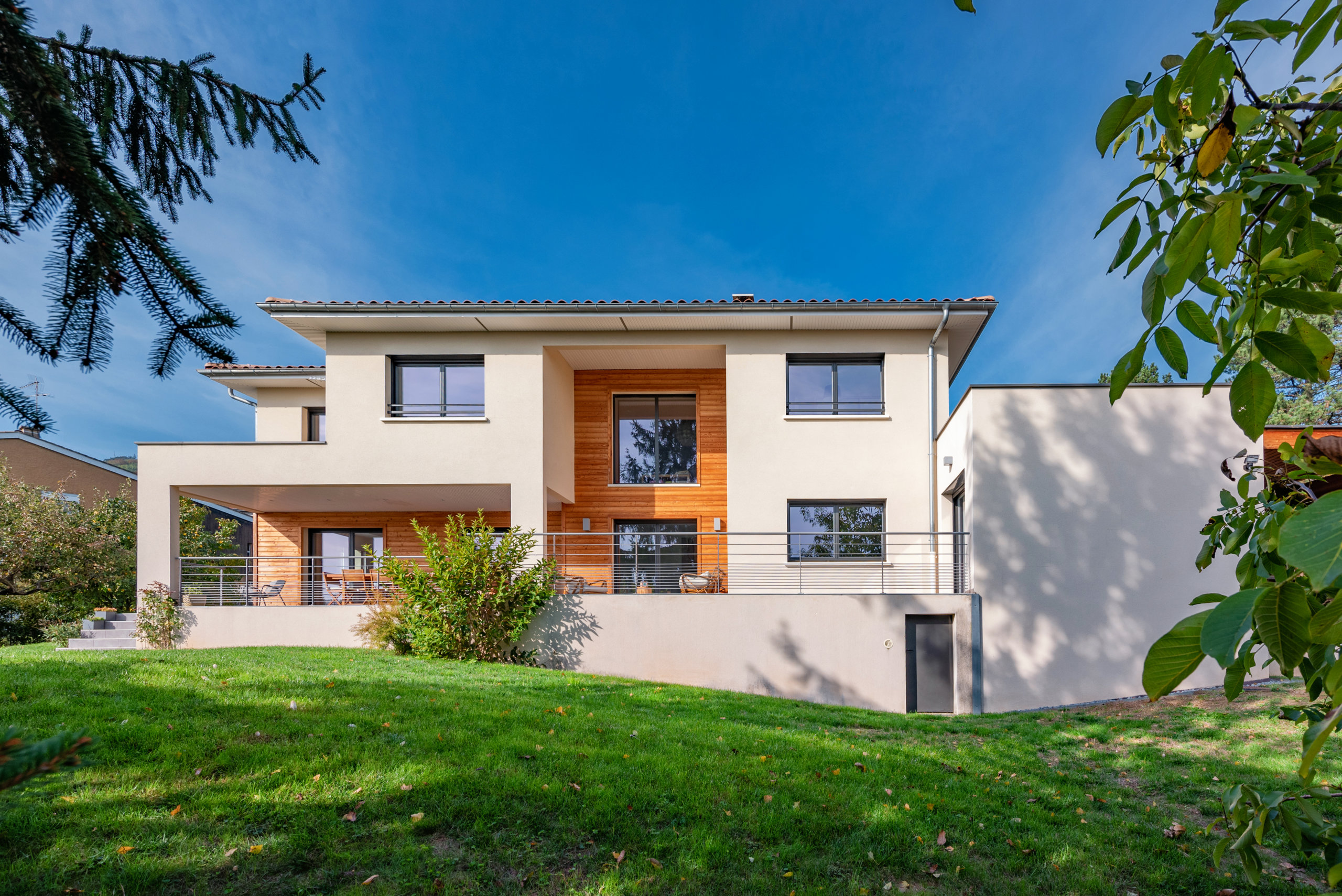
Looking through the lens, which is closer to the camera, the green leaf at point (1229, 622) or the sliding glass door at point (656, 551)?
the green leaf at point (1229, 622)

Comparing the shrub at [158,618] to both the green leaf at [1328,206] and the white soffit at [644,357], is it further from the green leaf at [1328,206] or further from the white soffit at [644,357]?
the green leaf at [1328,206]

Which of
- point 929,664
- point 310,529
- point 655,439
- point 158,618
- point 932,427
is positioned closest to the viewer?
point 929,664

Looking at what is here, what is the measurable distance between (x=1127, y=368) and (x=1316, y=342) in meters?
0.25

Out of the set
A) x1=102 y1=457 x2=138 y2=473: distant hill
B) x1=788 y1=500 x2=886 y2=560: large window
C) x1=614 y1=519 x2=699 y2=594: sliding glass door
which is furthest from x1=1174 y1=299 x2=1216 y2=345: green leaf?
x1=102 y1=457 x2=138 y2=473: distant hill

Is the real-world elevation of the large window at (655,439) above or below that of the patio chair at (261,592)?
above

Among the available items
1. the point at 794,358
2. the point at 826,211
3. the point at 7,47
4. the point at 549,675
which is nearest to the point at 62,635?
the point at 549,675

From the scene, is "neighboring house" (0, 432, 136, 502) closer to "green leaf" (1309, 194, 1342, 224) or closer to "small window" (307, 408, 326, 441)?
"small window" (307, 408, 326, 441)

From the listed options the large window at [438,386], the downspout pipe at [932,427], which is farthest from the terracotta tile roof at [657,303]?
the large window at [438,386]

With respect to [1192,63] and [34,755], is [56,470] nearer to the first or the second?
[34,755]

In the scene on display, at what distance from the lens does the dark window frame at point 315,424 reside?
1695 centimetres

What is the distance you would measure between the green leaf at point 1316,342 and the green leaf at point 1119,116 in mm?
438

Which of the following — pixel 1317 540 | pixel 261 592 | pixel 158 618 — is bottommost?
pixel 158 618

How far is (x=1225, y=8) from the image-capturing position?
3.46 feet

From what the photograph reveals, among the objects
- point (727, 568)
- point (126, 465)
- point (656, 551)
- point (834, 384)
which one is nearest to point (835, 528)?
point (727, 568)
